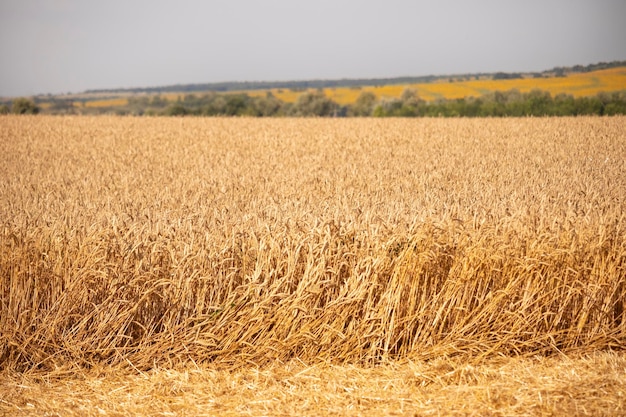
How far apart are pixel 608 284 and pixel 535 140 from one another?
1347 centimetres

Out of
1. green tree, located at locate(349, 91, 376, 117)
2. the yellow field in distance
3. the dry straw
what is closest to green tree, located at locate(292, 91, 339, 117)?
green tree, located at locate(349, 91, 376, 117)

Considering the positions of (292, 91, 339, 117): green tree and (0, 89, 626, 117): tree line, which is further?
(292, 91, 339, 117): green tree

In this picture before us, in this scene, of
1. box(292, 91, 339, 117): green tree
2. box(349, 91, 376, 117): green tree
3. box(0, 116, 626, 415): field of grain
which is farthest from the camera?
box(292, 91, 339, 117): green tree

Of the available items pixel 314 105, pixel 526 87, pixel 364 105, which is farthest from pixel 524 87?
pixel 314 105

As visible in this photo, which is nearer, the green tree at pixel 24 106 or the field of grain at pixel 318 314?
the field of grain at pixel 318 314

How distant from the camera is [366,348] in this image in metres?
5.00

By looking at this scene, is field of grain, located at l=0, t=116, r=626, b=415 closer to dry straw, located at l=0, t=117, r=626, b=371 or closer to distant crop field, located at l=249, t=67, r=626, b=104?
dry straw, located at l=0, t=117, r=626, b=371

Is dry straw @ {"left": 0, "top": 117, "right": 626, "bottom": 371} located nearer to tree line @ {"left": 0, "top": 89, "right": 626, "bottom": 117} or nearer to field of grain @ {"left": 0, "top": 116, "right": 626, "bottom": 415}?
field of grain @ {"left": 0, "top": 116, "right": 626, "bottom": 415}

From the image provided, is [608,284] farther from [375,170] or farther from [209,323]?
[375,170]

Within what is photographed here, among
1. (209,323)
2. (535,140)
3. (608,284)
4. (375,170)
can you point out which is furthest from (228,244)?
(535,140)

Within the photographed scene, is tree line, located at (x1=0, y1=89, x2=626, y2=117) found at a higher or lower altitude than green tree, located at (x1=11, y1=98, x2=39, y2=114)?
lower

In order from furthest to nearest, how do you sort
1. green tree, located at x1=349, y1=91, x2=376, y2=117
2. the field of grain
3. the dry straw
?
green tree, located at x1=349, y1=91, x2=376, y2=117 < the dry straw < the field of grain

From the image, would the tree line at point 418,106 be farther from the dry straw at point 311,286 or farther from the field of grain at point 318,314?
the field of grain at point 318,314

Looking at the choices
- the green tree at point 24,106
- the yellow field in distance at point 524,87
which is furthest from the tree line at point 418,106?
the yellow field in distance at point 524,87
